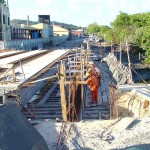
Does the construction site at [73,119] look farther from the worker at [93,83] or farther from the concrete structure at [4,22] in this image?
the concrete structure at [4,22]

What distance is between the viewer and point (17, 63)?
20062mm

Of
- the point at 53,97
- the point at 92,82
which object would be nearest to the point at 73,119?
the point at 92,82

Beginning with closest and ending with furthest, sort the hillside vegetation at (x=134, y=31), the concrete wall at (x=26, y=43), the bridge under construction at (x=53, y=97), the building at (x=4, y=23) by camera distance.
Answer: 1. the bridge under construction at (x=53, y=97)
2. the concrete wall at (x=26, y=43)
3. the hillside vegetation at (x=134, y=31)
4. the building at (x=4, y=23)

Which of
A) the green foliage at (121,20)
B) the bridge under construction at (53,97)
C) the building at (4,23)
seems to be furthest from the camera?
the green foliage at (121,20)

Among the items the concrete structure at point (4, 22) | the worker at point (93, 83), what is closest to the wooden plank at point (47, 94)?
the worker at point (93, 83)

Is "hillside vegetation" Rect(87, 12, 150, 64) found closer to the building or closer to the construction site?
the building

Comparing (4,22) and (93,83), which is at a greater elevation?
(4,22)

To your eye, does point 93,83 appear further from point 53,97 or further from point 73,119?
point 53,97

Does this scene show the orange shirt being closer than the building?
Yes

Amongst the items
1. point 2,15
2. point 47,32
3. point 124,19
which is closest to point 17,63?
point 2,15

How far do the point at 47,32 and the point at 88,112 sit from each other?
56936mm

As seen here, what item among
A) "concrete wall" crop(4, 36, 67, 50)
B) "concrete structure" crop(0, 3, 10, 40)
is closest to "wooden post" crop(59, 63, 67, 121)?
"concrete wall" crop(4, 36, 67, 50)

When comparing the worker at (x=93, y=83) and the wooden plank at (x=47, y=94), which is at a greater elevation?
the worker at (x=93, y=83)

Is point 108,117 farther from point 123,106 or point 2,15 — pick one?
point 2,15
